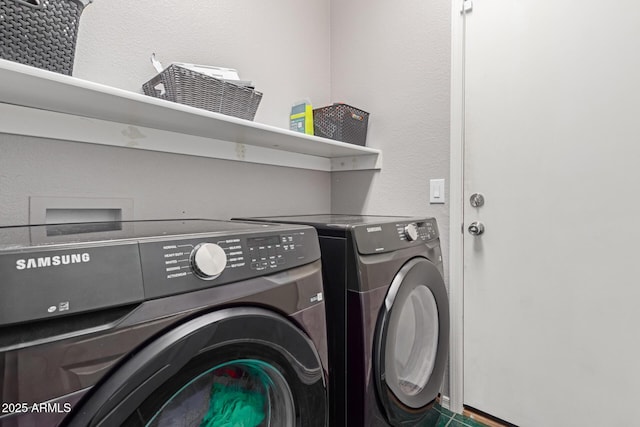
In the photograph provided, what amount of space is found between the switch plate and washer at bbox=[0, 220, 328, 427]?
98 cm

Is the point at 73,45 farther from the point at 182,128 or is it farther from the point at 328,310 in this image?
the point at 328,310

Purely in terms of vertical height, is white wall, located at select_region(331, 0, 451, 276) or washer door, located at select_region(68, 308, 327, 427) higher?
white wall, located at select_region(331, 0, 451, 276)

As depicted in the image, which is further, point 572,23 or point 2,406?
point 572,23

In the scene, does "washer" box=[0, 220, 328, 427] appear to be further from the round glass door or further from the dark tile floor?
the dark tile floor

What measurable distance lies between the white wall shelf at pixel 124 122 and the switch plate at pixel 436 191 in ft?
1.25

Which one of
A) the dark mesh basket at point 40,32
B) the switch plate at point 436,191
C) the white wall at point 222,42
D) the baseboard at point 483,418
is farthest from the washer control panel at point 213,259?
the baseboard at point 483,418


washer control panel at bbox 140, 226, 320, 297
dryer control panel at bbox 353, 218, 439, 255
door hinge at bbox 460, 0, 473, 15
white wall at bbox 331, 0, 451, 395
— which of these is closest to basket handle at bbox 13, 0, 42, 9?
washer control panel at bbox 140, 226, 320, 297

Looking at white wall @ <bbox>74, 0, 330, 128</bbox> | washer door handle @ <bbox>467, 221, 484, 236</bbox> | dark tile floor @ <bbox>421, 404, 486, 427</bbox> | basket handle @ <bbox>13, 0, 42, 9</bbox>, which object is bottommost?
dark tile floor @ <bbox>421, 404, 486, 427</bbox>

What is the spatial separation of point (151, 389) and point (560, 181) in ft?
4.82

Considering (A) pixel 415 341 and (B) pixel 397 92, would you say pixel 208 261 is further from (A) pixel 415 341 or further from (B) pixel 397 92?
(B) pixel 397 92

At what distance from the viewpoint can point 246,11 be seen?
1550 mm

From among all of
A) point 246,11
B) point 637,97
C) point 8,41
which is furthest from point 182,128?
point 637,97

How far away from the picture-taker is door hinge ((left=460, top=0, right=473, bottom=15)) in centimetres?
146

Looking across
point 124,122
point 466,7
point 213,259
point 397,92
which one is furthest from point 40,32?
point 466,7
